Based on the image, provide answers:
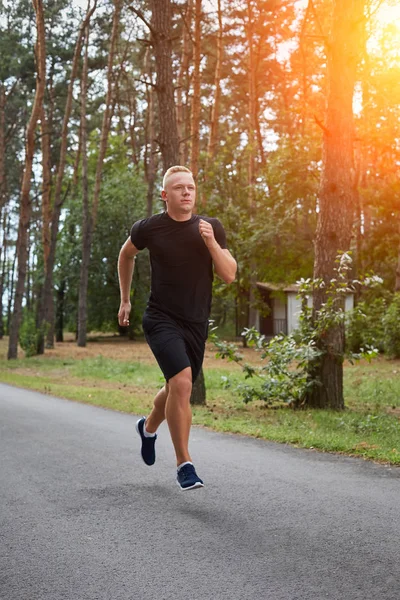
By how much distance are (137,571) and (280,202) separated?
2901cm

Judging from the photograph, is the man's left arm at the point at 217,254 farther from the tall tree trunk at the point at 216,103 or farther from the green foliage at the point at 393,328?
the tall tree trunk at the point at 216,103

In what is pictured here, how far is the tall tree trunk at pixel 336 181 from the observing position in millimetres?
11789

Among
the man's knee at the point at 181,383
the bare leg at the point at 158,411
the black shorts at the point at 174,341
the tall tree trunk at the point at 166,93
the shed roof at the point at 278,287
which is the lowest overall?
the bare leg at the point at 158,411

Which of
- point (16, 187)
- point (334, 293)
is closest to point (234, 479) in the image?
point (334, 293)

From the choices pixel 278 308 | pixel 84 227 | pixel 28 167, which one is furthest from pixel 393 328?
pixel 278 308

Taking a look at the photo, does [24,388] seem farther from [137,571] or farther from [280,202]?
[280,202]

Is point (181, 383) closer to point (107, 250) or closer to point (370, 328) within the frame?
point (370, 328)

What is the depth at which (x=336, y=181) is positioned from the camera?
11.8 m

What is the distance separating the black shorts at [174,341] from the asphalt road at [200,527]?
96 centimetres

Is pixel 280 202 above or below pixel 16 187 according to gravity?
below

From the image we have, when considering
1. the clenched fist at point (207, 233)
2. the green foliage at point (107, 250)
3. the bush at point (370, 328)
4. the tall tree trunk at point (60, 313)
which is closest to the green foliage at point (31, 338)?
the green foliage at point (107, 250)

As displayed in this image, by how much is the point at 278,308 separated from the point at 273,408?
1210 inches

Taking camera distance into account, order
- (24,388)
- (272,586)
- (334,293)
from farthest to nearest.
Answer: (24,388) < (334,293) < (272,586)

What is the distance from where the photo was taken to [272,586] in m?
3.73
